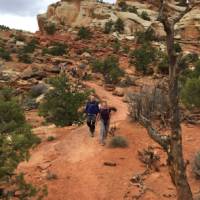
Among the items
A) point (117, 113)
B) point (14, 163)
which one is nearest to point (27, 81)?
point (117, 113)

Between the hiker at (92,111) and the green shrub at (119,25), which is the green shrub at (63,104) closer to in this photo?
the hiker at (92,111)

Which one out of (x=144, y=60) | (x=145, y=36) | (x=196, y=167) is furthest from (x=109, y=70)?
(x=196, y=167)

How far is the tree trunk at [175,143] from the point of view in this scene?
338 inches

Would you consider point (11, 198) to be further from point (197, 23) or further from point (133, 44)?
point (197, 23)

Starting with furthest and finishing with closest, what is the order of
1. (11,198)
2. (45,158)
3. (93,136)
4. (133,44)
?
(133,44), (93,136), (45,158), (11,198)

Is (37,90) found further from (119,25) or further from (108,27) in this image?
(119,25)

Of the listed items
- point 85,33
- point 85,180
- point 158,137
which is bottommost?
point 85,180

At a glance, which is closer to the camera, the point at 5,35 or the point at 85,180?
the point at 85,180

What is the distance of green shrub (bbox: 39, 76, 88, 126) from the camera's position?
19109mm

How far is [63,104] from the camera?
19.2m

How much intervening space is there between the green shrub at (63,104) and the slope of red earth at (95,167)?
2005 millimetres

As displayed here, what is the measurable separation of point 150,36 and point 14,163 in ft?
135

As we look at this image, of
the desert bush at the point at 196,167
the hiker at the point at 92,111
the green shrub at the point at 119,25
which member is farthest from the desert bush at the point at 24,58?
the desert bush at the point at 196,167

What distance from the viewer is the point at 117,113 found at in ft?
69.7
